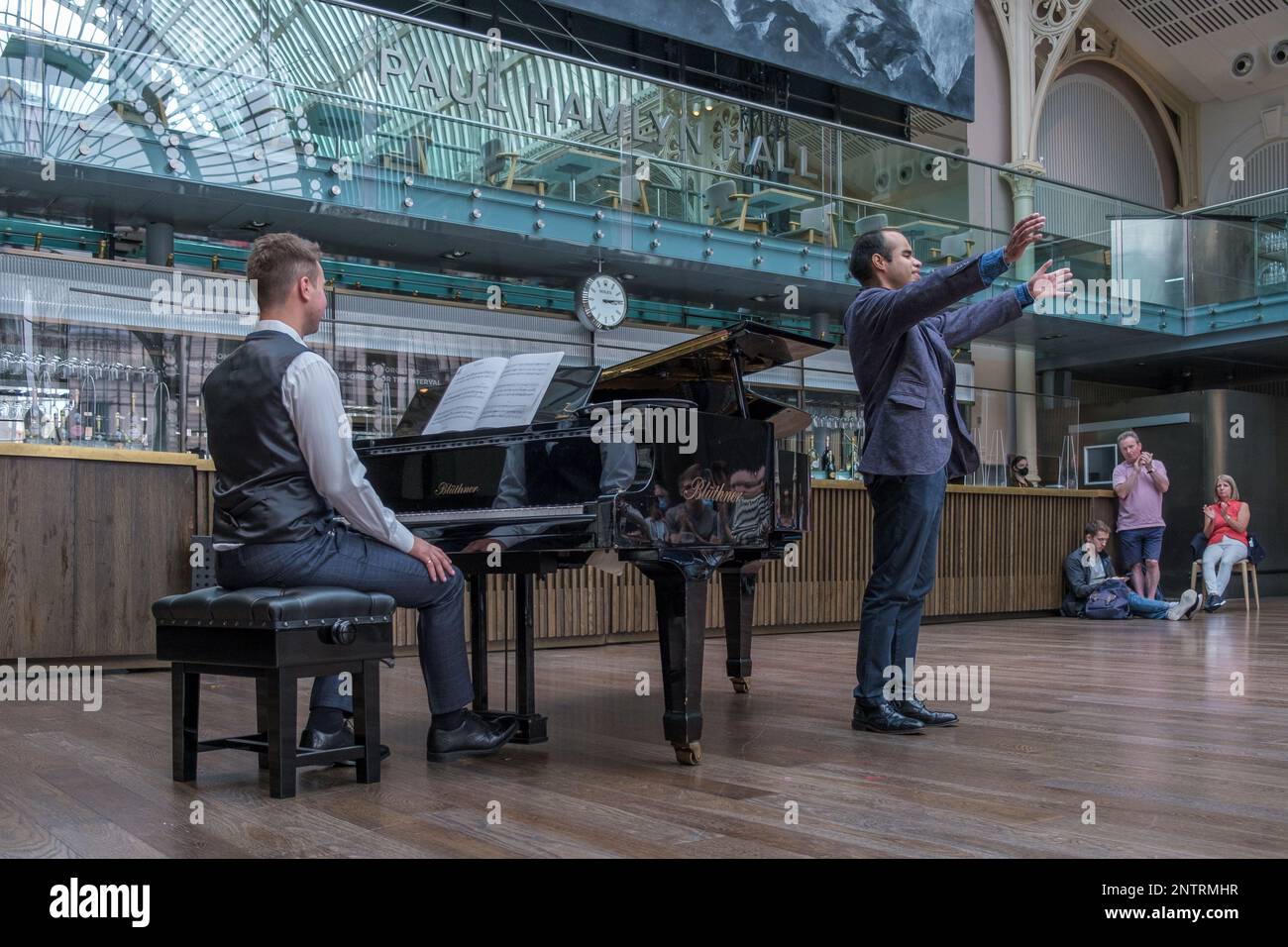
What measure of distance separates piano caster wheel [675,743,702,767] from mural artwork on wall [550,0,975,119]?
901 centimetres

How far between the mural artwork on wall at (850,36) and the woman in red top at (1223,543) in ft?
18.4

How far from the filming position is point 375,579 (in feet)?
9.06

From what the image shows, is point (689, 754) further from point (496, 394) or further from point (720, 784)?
point (496, 394)

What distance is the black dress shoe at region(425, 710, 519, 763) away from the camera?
9.98 ft

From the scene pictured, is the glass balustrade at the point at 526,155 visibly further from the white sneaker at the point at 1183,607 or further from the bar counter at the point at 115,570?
the white sneaker at the point at 1183,607

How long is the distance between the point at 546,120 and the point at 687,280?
2.15 metres

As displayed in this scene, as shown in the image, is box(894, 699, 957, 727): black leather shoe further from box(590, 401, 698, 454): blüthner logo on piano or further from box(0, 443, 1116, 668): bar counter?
box(0, 443, 1116, 668): bar counter

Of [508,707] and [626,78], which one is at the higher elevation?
[626,78]

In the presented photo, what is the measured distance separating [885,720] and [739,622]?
4.34 feet

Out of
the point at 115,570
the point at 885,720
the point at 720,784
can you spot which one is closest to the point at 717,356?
the point at 885,720

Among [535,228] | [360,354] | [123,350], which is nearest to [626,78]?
[535,228]

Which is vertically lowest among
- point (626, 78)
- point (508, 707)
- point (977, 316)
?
point (508, 707)

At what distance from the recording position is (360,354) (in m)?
6.96

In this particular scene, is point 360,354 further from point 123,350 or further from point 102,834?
point 102,834
